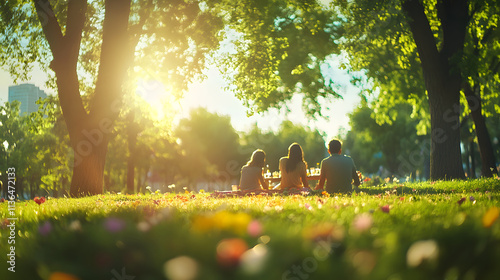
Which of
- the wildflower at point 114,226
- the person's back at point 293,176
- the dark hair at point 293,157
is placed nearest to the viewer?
the wildflower at point 114,226

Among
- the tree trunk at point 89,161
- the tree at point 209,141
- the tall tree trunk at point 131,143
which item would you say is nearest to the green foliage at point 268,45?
the tree trunk at point 89,161

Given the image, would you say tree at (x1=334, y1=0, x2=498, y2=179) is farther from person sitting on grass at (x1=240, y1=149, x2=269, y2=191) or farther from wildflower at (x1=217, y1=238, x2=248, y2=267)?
wildflower at (x1=217, y1=238, x2=248, y2=267)

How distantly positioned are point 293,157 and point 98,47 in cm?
1300

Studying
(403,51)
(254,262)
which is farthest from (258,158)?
(254,262)

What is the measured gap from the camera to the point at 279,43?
1941 centimetres

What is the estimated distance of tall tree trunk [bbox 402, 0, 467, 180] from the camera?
1572 cm

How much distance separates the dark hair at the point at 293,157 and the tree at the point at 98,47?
5691mm

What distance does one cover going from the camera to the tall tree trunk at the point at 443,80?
619 inches

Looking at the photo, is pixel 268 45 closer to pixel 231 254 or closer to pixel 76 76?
pixel 76 76

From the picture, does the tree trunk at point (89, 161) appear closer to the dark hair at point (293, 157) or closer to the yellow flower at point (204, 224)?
the dark hair at point (293, 157)

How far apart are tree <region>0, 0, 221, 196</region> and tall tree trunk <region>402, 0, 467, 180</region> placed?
25.0ft

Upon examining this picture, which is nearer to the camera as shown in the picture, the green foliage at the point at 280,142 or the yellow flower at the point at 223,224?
the yellow flower at the point at 223,224

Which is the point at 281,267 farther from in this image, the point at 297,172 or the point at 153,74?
the point at 153,74

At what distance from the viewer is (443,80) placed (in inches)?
631
